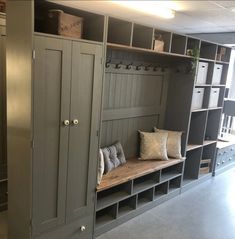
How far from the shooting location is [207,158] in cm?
475

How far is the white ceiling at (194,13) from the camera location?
123 inches

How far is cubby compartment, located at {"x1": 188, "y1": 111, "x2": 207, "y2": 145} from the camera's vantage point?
4.29m

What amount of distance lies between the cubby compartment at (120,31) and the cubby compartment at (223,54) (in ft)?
6.57

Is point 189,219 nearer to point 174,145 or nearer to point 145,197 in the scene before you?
point 145,197

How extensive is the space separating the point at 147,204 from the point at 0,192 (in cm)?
186

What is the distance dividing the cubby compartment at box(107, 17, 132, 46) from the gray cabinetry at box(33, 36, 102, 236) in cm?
53

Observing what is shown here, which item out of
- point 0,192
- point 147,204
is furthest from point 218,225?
point 0,192

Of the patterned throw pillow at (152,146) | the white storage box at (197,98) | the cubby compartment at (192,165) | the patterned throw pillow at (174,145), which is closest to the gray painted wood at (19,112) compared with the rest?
the patterned throw pillow at (152,146)

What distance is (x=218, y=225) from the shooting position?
10.8ft

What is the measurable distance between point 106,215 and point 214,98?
2.59m

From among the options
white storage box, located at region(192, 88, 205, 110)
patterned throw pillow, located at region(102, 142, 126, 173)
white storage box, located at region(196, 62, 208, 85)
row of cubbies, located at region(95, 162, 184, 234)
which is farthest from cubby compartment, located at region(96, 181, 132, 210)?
white storage box, located at region(196, 62, 208, 85)

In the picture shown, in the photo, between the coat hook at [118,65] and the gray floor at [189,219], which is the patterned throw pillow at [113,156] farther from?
the coat hook at [118,65]

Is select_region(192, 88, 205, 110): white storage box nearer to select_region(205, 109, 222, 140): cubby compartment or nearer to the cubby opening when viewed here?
select_region(205, 109, 222, 140): cubby compartment

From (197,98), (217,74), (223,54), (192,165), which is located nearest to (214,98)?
(217,74)
